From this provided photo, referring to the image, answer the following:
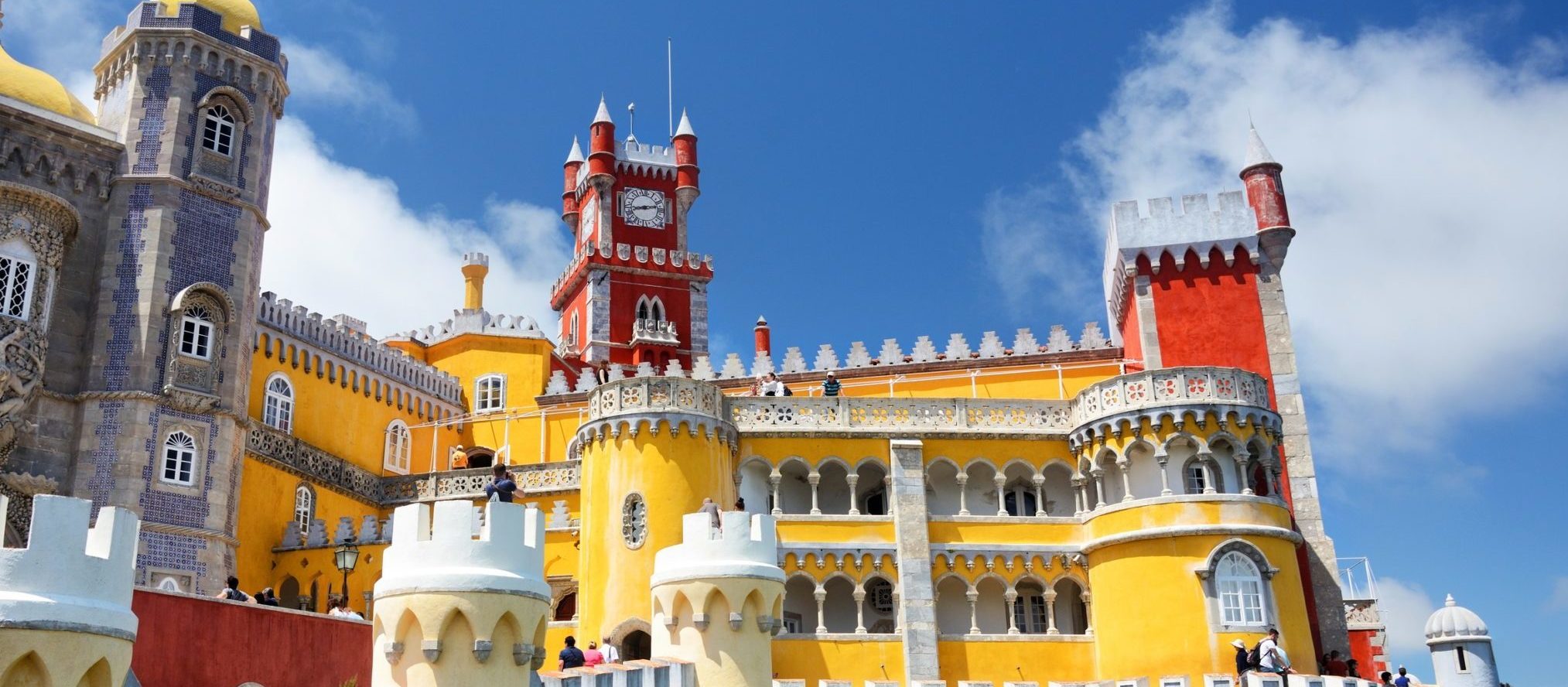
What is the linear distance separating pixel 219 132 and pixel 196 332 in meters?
5.02

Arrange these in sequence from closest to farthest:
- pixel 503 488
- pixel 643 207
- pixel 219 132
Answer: pixel 503 488 < pixel 219 132 < pixel 643 207

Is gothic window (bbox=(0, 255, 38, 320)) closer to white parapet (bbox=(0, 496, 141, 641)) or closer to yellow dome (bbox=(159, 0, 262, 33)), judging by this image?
yellow dome (bbox=(159, 0, 262, 33))

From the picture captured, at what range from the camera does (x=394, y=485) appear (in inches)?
1592

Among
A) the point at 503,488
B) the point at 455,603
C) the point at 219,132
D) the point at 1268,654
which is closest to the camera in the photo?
the point at 455,603

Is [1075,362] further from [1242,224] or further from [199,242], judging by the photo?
[199,242]

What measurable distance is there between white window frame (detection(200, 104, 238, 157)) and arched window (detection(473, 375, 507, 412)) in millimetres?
14971

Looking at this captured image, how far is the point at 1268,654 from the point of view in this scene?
26.4 meters

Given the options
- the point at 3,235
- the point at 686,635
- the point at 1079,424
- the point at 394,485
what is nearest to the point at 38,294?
the point at 3,235

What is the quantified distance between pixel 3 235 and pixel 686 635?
20.1 metres

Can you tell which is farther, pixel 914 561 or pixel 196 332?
pixel 914 561

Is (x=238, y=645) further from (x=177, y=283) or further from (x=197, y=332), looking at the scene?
(x=177, y=283)

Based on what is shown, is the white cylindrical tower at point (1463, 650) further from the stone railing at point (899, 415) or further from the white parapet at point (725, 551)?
the white parapet at point (725, 551)

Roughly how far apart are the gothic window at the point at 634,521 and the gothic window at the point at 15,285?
13.5 meters

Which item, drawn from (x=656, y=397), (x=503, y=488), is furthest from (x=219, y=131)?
(x=503, y=488)
